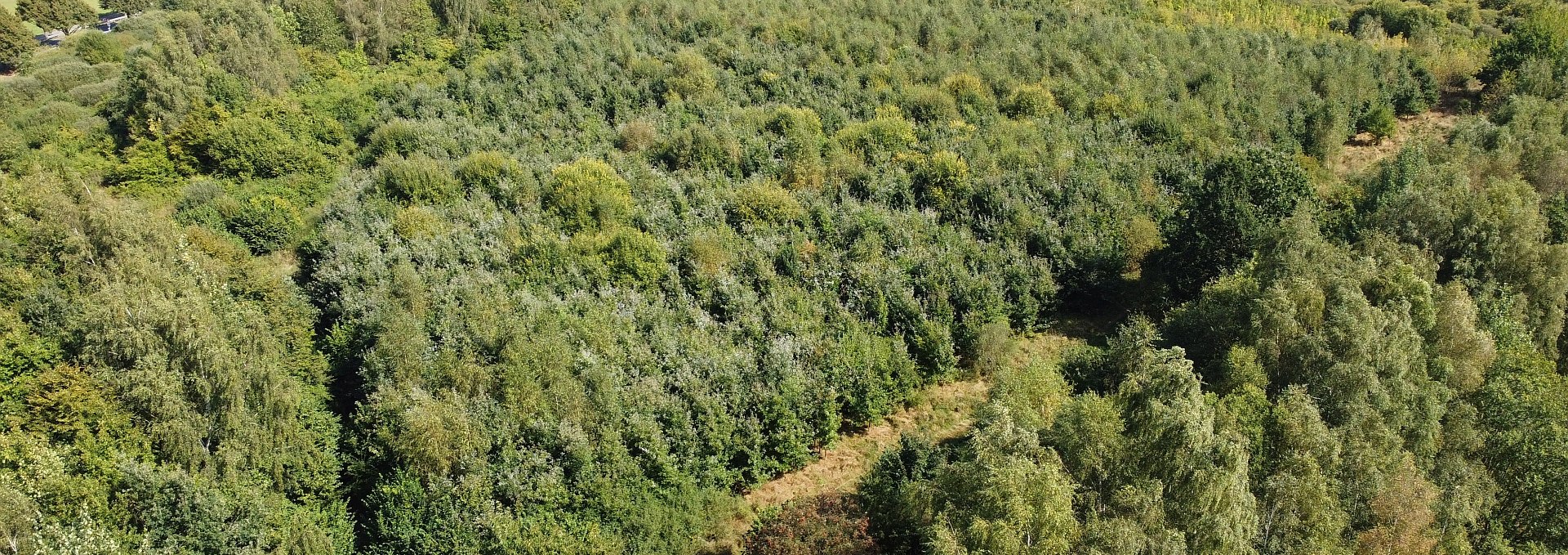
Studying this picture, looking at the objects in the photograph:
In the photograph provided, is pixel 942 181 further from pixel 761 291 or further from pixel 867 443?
pixel 867 443

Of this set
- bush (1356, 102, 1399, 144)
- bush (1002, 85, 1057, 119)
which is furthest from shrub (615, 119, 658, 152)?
bush (1356, 102, 1399, 144)

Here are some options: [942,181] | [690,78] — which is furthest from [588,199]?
[942,181]

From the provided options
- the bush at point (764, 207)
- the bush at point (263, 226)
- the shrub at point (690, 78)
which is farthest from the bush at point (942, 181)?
the bush at point (263, 226)

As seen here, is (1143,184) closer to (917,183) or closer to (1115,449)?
(917,183)

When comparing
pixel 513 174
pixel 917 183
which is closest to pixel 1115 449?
pixel 917 183

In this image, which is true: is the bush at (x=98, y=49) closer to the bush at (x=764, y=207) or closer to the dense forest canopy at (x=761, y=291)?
the dense forest canopy at (x=761, y=291)

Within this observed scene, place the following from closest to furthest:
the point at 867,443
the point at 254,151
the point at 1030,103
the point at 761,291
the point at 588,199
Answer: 1. the point at 867,443
2. the point at 761,291
3. the point at 588,199
4. the point at 254,151
5. the point at 1030,103

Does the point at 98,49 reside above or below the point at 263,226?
above
